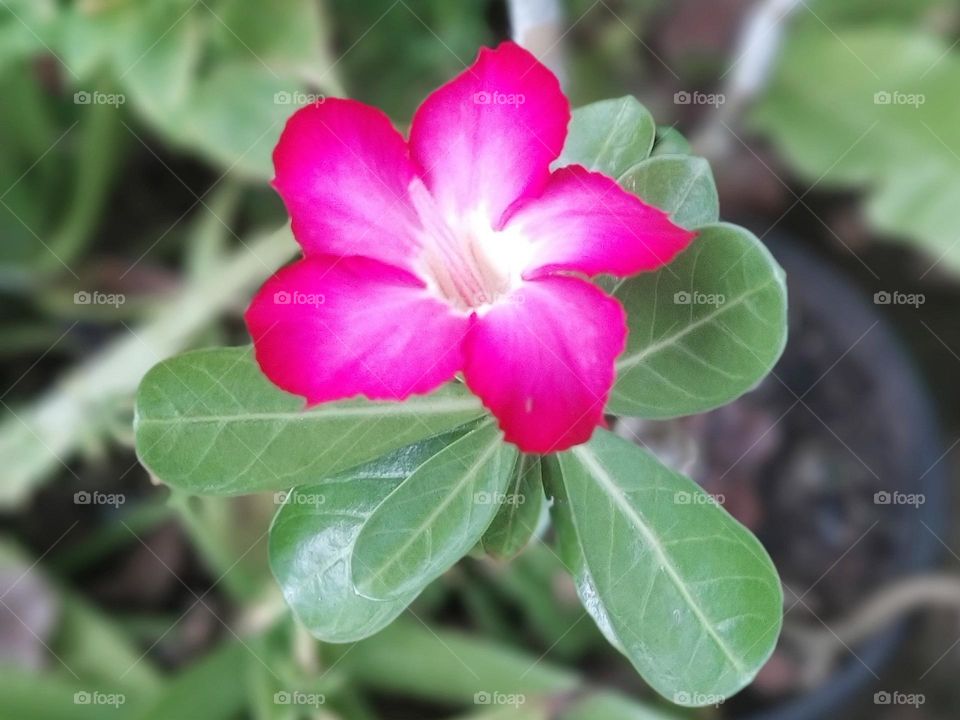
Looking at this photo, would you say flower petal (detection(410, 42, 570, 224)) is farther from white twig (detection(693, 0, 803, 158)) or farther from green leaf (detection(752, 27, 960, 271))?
green leaf (detection(752, 27, 960, 271))

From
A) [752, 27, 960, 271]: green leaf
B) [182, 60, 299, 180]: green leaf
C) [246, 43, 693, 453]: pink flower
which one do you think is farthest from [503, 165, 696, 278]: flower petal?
[752, 27, 960, 271]: green leaf

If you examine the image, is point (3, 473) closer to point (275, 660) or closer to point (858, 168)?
point (275, 660)

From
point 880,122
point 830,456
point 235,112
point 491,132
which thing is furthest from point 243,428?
point 880,122

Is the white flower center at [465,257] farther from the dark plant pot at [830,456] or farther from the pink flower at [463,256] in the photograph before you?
the dark plant pot at [830,456]

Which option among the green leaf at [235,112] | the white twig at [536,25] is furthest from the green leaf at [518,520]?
the green leaf at [235,112]

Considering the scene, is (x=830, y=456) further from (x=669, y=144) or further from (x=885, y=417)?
(x=669, y=144)

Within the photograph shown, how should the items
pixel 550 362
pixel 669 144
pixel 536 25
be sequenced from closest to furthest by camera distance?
pixel 550 362 → pixel 669 144 → pixel 536 25
